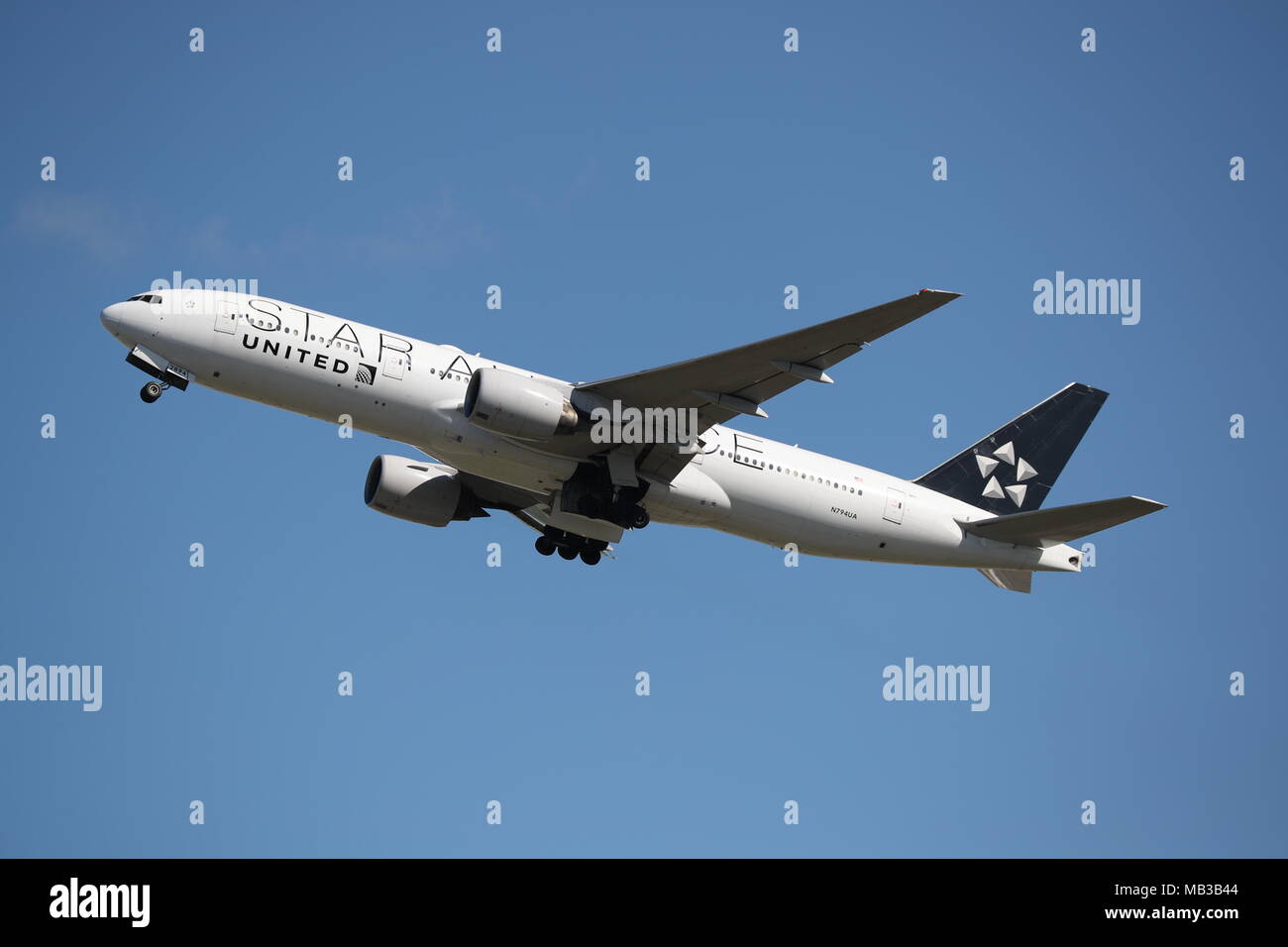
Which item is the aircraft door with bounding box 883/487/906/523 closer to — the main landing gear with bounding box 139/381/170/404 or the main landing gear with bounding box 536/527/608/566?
the main landing gear with bounding box 536/527/608/566

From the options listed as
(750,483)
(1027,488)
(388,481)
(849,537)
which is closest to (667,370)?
(750,483)

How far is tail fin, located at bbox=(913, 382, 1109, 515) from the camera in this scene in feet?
127

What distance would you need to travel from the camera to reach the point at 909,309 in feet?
90.0

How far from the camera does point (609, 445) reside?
3278cm

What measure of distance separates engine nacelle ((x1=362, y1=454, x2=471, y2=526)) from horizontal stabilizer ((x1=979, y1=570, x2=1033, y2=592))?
15089 millimetres

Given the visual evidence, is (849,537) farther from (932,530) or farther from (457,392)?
(457,392)

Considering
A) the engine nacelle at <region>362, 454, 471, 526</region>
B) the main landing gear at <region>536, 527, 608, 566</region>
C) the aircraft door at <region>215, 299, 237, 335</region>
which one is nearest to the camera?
the aircraft door at <region>215, 299, 237, 335</region>

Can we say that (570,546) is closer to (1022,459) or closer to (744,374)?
(744,374)

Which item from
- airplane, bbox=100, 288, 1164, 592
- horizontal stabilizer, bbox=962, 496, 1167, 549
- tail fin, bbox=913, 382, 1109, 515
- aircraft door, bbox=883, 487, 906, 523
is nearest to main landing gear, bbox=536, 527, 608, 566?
airplane, bbox=100, 288, 1164, 592

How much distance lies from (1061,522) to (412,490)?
56.8 feet

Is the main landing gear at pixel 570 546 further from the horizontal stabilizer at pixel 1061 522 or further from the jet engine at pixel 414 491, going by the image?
the horizontal stabilizer at pixel 1061 522

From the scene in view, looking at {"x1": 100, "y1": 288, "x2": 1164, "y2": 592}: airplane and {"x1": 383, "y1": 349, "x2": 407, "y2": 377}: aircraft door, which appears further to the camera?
{"x1": 383, "y1": 349, "x2": 407, "y2": 377}: aircraft door

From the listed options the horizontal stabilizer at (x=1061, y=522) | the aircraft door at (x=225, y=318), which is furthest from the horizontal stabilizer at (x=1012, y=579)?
the aircraft door at (x=225, y=318)

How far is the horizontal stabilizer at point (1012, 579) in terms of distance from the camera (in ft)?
124
